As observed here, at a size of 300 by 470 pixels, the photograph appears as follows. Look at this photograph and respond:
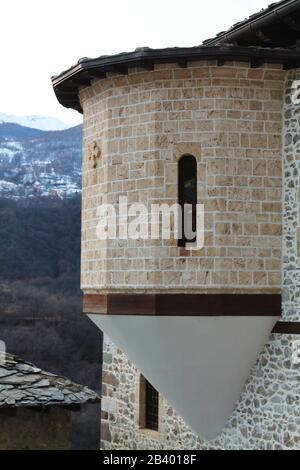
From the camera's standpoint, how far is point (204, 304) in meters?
8.63

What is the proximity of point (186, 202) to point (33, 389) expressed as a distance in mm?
3369

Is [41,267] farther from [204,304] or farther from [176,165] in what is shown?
[204,304]

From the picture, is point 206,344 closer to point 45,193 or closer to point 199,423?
point 199,423

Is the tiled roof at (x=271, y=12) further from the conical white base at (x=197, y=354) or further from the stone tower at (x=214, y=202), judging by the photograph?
the conical white base at (x=197, y=354)

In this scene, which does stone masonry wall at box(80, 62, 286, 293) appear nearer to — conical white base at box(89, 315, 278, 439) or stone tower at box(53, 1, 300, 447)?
stone tower at box(53, 1, 300, 447)

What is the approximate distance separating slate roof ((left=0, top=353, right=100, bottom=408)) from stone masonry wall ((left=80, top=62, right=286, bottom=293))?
7.27 feet

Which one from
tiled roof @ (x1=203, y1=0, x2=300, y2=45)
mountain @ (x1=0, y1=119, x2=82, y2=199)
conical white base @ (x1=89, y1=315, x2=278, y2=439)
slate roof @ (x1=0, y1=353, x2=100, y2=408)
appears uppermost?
mountain @ (x1=0, y1=119, x2=82, y2=199)

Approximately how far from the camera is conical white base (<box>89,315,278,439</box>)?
28.8 ft

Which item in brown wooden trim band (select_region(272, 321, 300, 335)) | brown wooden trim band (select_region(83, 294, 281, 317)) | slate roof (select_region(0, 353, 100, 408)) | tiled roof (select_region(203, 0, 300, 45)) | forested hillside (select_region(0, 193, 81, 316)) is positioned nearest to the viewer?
tiled roof (select_region(203, 0, 300, 45))

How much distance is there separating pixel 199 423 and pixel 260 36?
4323mm

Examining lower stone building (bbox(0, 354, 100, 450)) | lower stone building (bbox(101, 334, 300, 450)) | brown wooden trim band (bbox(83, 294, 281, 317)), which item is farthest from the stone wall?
lower stone building (bbox(0, 354, 100, 450))

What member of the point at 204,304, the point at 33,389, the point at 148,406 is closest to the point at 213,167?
the point at 204,304
